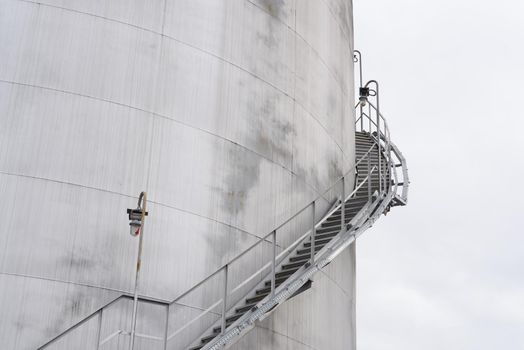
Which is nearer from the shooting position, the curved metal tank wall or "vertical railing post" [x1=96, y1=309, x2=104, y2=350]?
"vertical railing post" [x1=96, y1=309, x2=104, y2=350]

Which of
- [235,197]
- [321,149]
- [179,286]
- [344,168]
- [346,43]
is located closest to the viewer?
[179,286]

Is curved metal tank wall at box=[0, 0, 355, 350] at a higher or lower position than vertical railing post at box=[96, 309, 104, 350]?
higher

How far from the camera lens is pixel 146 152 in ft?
47.3

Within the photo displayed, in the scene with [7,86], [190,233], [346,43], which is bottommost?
[190,233]

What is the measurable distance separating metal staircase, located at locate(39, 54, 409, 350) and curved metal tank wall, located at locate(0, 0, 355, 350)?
0.89 feet

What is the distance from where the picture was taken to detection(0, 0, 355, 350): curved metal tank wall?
13227 mm

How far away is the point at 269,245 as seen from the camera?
15.8 meters

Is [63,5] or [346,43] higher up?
[346,43]

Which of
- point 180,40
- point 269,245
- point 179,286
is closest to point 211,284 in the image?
point 179,286

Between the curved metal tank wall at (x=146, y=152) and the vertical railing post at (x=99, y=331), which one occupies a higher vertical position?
the curved metal tank wall at (x=146, y=152)

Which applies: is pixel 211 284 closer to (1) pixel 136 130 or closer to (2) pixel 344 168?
(1) pixel 136 130

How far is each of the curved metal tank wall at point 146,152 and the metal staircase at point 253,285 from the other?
0.27 metres

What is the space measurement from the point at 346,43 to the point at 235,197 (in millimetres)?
7394

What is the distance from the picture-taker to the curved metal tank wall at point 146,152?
1323 centimetres
